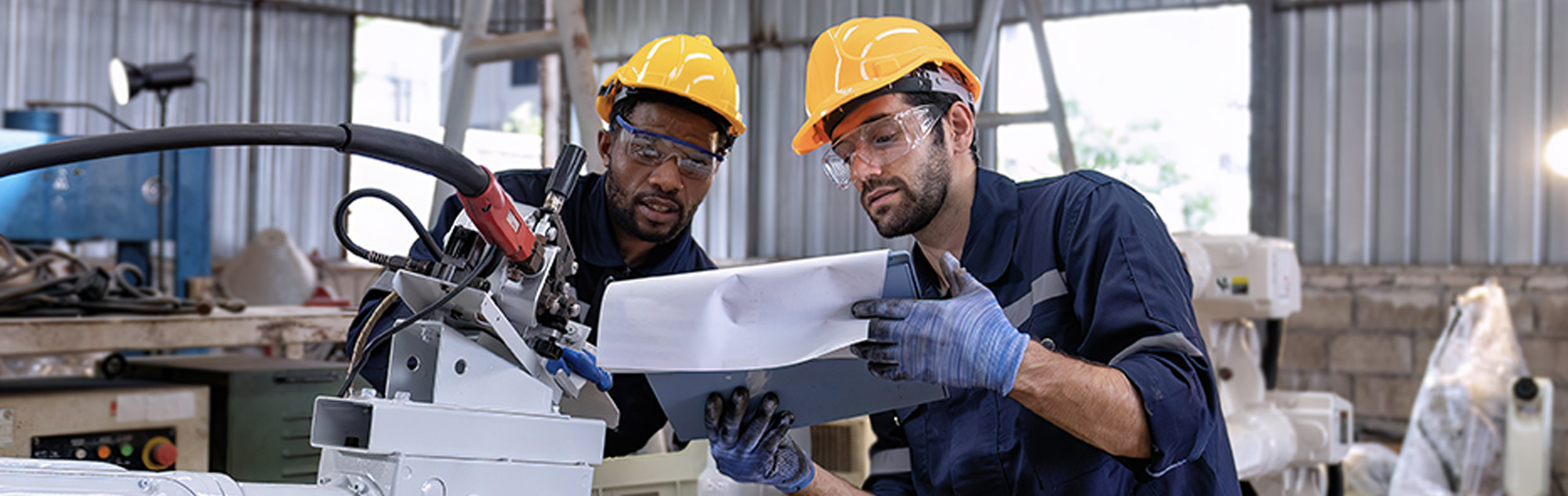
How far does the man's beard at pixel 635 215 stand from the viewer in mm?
1986

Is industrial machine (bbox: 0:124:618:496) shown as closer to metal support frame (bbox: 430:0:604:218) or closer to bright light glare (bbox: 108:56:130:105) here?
metal support frame (bbox: 430:0:604:218)

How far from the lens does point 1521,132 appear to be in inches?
239

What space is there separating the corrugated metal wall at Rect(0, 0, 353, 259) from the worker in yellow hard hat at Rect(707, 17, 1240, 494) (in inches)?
315

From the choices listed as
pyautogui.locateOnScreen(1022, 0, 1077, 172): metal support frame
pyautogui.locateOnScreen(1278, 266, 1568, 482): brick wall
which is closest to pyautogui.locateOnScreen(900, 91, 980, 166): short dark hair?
pyautogui.locateOnScreen(1022, 0, 1077, 172): metal support frame

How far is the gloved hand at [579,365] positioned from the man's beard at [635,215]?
71cm

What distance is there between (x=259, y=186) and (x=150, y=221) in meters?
4.96

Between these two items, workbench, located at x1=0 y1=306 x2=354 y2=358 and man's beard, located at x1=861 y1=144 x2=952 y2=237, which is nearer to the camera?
man's beard, located at x1=861 y1=144 x2=952 y2=237

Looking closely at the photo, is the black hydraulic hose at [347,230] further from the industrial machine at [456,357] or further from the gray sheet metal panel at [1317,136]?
the gray sheet metal panel at [1317,136]

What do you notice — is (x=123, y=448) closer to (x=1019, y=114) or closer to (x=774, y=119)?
(x=1019, y=114)

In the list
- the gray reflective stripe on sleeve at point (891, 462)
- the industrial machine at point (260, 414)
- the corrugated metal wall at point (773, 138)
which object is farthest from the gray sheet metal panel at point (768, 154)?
the gray reflective stripe on sleeve at point (891, 462)

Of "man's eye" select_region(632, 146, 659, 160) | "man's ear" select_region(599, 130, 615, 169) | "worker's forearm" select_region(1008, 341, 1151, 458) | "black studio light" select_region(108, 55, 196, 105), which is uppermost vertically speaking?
"black studio light" select_region(108, 55, 196, 105)

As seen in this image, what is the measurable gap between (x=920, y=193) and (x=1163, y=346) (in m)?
0.45

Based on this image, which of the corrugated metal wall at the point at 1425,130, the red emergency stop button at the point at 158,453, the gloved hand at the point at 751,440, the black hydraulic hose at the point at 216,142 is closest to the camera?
the black hydraulic hose at the point at 216,142

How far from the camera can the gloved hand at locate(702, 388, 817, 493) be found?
138 cm
